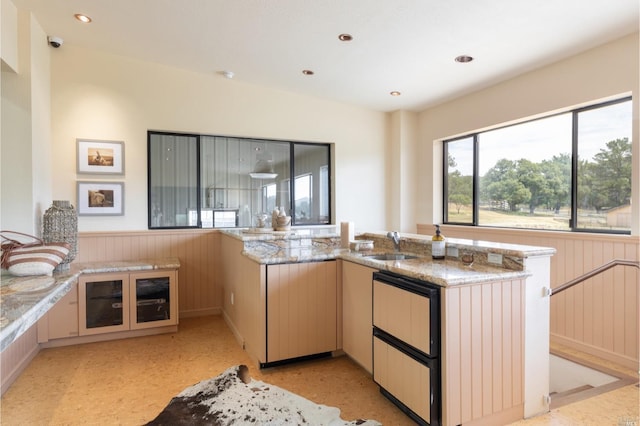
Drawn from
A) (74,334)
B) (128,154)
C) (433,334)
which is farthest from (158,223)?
(433,334)

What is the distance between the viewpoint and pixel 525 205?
4082 mm

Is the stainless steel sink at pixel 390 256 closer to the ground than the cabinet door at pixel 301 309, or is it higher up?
higher up

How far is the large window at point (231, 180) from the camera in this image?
176 inches

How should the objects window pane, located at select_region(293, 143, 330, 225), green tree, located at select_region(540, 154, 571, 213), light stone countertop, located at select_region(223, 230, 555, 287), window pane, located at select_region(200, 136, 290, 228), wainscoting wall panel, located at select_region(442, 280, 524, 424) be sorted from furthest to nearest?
window pane, located at select_region(293, 143, 330, 225) < window pane, located at select_region(200, 136, 290, 228) < green tree, located at select_region(540, 154, 571, 213) < light stone countertop, located at select_region(223, 230, 555, 287) < wainscoting wall panel, located at select_region(442, 280, 524, 424)

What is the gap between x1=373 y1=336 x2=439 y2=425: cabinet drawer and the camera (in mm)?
1975

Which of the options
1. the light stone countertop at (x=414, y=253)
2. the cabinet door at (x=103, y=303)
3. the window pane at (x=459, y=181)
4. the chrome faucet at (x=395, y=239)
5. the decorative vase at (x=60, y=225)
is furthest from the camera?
the window pane at (x=459, y=181)

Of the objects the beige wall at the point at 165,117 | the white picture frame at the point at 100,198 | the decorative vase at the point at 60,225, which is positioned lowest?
the decorative vase at the point at 60,225

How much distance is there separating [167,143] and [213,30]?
67.9 inches

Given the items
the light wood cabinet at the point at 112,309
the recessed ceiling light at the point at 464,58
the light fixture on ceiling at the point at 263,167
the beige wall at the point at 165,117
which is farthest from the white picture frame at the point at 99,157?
the recessed ceiling light at the point at 464,58

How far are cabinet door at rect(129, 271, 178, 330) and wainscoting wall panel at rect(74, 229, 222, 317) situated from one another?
1.91 ft

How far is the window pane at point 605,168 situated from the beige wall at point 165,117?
2764mm

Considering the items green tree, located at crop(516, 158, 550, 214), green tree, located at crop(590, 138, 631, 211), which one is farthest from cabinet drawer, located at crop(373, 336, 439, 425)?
green tree, located at crop(516, 158, 550, 214)

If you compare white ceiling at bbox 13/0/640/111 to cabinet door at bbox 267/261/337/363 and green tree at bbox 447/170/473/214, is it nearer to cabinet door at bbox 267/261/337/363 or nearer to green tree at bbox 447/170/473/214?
green tree at bbox 447/170/473/214

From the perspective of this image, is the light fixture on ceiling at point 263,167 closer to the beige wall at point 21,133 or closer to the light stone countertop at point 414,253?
the light stone countertop at point 414,253
